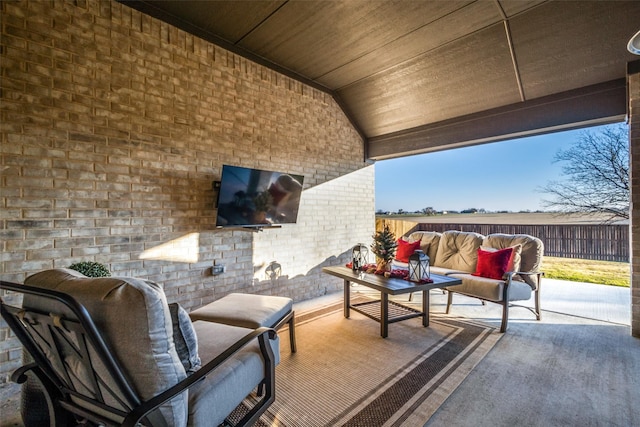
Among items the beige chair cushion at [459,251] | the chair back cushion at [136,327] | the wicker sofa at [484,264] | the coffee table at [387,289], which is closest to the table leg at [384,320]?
the coffee table at [387,289]

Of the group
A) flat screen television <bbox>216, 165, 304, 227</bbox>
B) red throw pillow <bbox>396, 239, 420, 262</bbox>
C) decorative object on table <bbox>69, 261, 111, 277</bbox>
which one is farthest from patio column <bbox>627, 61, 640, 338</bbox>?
decorative object on table <bbox>69, 261, 111, 277</bbox>

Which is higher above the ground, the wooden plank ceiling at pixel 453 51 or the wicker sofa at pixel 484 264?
the wooden plank ceiling at pixel 453 51

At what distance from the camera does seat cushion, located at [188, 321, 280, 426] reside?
4.21ft

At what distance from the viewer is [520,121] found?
3.85 meters

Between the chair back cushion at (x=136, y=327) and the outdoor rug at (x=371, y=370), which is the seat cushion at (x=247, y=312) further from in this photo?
the chair back cushion at (x=136, y=327)

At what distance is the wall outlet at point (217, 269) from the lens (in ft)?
11.0

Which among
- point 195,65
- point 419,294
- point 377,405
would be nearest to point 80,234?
point 195,65

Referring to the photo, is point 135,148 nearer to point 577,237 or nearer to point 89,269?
point 89,269

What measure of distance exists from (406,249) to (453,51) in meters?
2.69

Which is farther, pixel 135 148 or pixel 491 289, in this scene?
pixel 491 289

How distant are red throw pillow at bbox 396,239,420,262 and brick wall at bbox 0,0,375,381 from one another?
4.79 feet

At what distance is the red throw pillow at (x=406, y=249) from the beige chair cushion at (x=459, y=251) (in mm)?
352

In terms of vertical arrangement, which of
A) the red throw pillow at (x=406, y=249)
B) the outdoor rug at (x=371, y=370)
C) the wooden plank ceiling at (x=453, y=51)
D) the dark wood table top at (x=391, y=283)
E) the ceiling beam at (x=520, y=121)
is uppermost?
the wooden plank ceiling at (x=453, y=51)

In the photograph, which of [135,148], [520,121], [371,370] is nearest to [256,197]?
[135,148]
